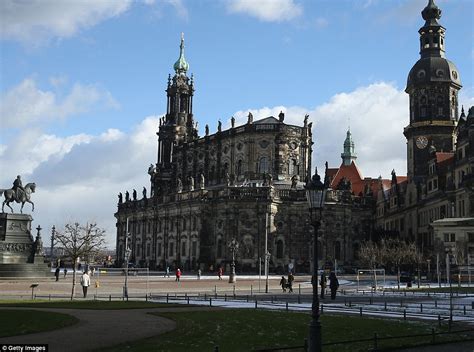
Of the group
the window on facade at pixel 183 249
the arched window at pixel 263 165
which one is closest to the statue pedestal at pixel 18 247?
the window on facade at pixel 183 249

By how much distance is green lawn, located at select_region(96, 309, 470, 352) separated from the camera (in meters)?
15.6

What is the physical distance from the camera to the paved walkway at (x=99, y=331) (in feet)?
51.0

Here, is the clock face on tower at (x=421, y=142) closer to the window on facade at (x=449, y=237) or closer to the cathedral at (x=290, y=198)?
the cathedral at (x=290, y=198)

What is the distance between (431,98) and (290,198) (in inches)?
970

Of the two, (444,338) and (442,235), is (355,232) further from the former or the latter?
(444,338)

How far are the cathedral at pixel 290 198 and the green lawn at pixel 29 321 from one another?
5756 centimetres

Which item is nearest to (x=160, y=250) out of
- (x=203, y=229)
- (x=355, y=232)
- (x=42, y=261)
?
(x=203, y=229)

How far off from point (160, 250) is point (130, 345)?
84.3 m

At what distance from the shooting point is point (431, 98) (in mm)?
86812

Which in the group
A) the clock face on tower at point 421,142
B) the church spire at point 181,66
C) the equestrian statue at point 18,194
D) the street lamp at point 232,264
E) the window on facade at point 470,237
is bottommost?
the street lamp at point 232,264

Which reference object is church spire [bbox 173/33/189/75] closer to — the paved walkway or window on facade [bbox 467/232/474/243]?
window on facade [bbox 467/232/474/243]

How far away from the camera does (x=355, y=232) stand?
90.9m

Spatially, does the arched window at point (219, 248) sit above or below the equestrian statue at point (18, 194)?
below

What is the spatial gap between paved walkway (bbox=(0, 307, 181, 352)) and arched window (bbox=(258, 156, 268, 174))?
223 feet
